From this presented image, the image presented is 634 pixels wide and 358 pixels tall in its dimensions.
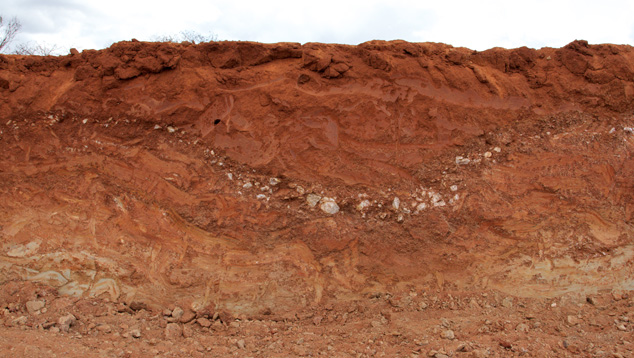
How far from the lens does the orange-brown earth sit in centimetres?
378

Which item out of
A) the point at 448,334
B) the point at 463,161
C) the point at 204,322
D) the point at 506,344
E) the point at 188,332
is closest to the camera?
the point at 506,344

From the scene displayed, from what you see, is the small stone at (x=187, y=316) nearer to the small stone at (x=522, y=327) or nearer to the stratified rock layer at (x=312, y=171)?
the stratified rock layer at (x=312, y=171)

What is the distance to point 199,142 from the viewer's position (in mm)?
4086

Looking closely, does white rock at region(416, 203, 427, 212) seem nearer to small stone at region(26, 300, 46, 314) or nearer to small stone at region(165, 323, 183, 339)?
small stone at region(165, 323, 183, 339)

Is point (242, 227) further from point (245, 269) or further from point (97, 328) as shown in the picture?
point (97, 328)

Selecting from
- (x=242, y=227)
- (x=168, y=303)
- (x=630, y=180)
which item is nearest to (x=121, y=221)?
(x=168, y=303)

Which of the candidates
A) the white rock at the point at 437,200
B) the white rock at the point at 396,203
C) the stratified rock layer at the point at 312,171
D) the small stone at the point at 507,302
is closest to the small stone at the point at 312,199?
the stratified rock layer at the point at 312,171

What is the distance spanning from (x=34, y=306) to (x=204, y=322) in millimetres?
1433

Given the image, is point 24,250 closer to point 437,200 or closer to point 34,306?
point 34,306

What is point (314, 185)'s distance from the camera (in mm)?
4078

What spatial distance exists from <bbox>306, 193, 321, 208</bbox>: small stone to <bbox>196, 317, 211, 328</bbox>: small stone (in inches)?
53.7

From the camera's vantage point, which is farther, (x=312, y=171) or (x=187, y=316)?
(x=312, y=171)

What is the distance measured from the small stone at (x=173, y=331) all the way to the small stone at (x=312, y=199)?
1.56 m

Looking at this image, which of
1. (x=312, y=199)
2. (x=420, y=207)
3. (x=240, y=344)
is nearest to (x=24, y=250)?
(x=240, y=344)
